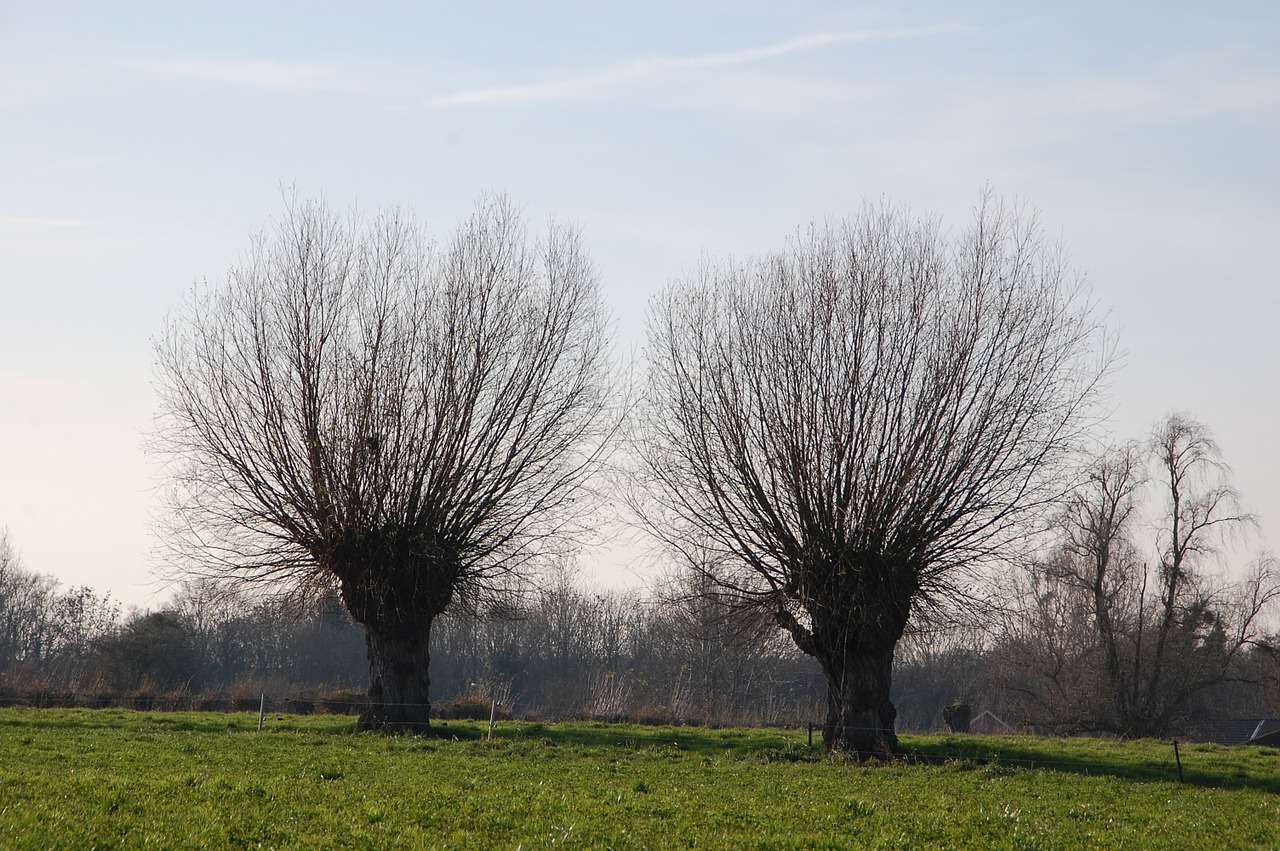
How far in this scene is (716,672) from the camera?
7975 centimetres

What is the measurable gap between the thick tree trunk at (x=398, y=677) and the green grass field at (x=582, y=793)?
1.08 metres

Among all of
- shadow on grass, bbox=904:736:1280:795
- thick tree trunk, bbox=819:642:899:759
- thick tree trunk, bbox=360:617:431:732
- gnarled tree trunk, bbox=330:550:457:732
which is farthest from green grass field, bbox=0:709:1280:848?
gnarled tree trunk, bbox=330:550:457:732

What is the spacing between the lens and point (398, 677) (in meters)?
26.3

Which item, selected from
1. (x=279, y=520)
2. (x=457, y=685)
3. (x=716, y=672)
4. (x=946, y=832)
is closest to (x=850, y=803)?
(x=946, y=832)

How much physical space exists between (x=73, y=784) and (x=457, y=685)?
311 feet

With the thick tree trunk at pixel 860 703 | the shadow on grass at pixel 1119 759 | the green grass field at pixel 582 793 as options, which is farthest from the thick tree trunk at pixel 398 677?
the shadow on grass at pixel 1119 759

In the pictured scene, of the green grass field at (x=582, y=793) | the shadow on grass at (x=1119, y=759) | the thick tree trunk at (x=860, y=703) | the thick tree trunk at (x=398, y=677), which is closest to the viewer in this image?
the green grass field at (x=582, y=793)

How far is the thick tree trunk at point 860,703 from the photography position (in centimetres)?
2347

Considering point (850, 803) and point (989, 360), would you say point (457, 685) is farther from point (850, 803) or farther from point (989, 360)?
point (850, 803)

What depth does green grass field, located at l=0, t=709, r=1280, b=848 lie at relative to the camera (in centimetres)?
1092

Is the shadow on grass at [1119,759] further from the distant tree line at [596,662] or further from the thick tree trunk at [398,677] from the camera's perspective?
the thick tree trunk at [398,677]

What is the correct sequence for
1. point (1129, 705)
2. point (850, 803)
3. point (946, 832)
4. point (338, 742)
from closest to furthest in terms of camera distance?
1. point (946, 832)
2. point (850, 803)
3. point (338, 742)
4. point (1129, 705)

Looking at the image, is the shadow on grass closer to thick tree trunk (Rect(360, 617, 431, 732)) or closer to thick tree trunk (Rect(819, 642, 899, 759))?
thick tree trunk (Rect(819, 642, 899, 759))

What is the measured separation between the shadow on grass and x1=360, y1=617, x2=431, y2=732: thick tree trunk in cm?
1229
